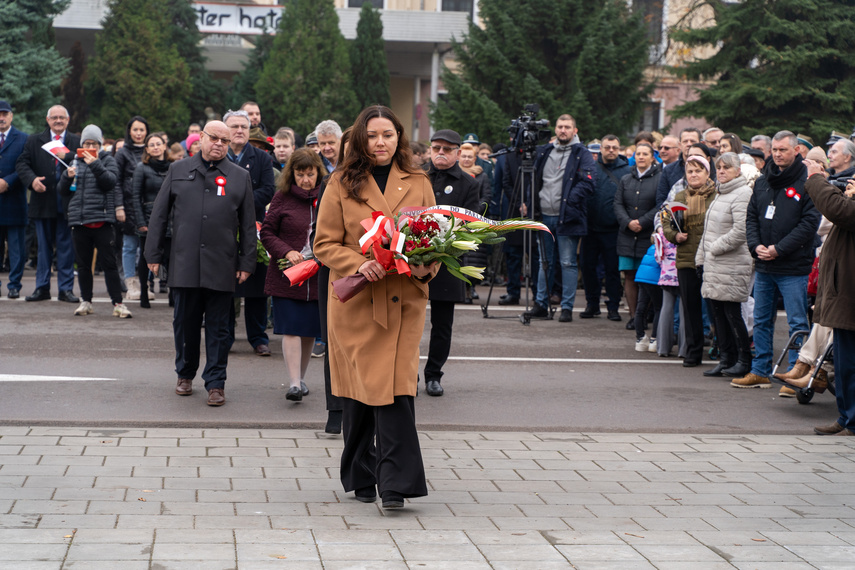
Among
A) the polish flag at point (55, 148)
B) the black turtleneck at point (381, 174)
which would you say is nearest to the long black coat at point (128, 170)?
the polish flag at point (55, 148)

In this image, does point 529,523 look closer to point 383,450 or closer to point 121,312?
point 383,450

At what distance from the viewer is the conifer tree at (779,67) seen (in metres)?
23.8

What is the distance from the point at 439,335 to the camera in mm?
8859

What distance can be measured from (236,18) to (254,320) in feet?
86.1

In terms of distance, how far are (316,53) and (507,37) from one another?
7.69 m

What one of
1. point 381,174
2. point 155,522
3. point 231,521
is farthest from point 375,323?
point 155,522

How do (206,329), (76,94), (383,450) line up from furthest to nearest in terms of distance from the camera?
1. (76,94)
2. (206,329)
3. (383,450)

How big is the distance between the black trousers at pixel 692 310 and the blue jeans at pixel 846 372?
2.69 meters

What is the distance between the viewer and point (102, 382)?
8.91m

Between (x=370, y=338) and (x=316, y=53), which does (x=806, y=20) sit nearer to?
(x=316, y=53)

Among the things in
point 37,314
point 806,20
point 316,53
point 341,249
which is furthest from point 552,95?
point 341,249

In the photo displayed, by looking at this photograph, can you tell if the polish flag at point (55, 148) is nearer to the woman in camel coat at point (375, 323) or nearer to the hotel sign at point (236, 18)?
the woman in camel coat at point (375, 323)

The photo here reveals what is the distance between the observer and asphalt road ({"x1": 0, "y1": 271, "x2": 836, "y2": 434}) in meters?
7.95

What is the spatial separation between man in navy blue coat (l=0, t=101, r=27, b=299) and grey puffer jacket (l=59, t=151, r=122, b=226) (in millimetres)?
1486
